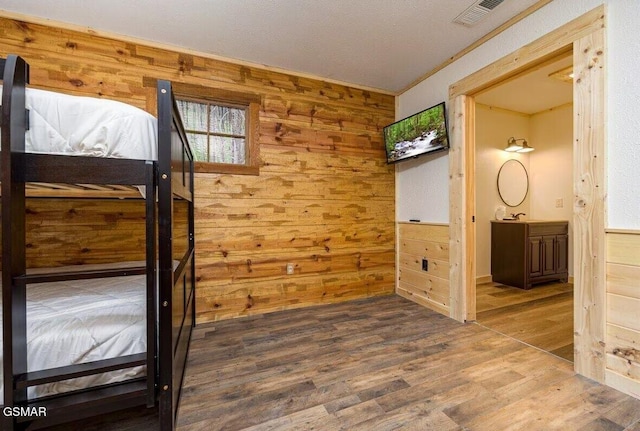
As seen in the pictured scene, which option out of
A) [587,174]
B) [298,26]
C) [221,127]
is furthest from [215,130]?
[587,174]

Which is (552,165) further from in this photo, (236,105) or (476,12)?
(236,105)

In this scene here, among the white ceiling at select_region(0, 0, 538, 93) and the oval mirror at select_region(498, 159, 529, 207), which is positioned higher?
the white ceiling at select_region(0, 0, 538, 93)

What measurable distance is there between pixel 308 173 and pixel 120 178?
2056 millimetres

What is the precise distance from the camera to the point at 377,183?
11.0 ft

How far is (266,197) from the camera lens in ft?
9.16

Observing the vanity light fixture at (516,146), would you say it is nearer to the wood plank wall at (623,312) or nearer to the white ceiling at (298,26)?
the white ceiling at (298,26)

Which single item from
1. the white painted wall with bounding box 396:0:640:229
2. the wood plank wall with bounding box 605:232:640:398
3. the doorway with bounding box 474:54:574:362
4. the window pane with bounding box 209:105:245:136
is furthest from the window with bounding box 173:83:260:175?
the doorway with bounding box 474:54:574:362

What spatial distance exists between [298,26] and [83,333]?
235 centimetres

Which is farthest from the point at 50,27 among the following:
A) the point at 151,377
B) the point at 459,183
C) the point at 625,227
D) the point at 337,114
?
the point at 625,227

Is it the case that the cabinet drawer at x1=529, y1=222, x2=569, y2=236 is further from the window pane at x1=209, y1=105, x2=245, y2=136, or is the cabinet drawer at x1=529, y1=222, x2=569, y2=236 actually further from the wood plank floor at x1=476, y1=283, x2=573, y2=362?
the window pane at x1=209, y1=105, x2=245, y2=136

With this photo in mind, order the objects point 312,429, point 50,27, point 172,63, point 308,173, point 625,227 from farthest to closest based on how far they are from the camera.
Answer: point 308,173, point 172,63, point 50,27, point 625,227, point 312,429

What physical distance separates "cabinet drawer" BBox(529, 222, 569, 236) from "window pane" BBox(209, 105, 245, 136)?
11.9ft

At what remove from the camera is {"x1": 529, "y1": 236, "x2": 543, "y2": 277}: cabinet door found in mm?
3502

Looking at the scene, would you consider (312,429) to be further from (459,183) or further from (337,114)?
(337,114)
